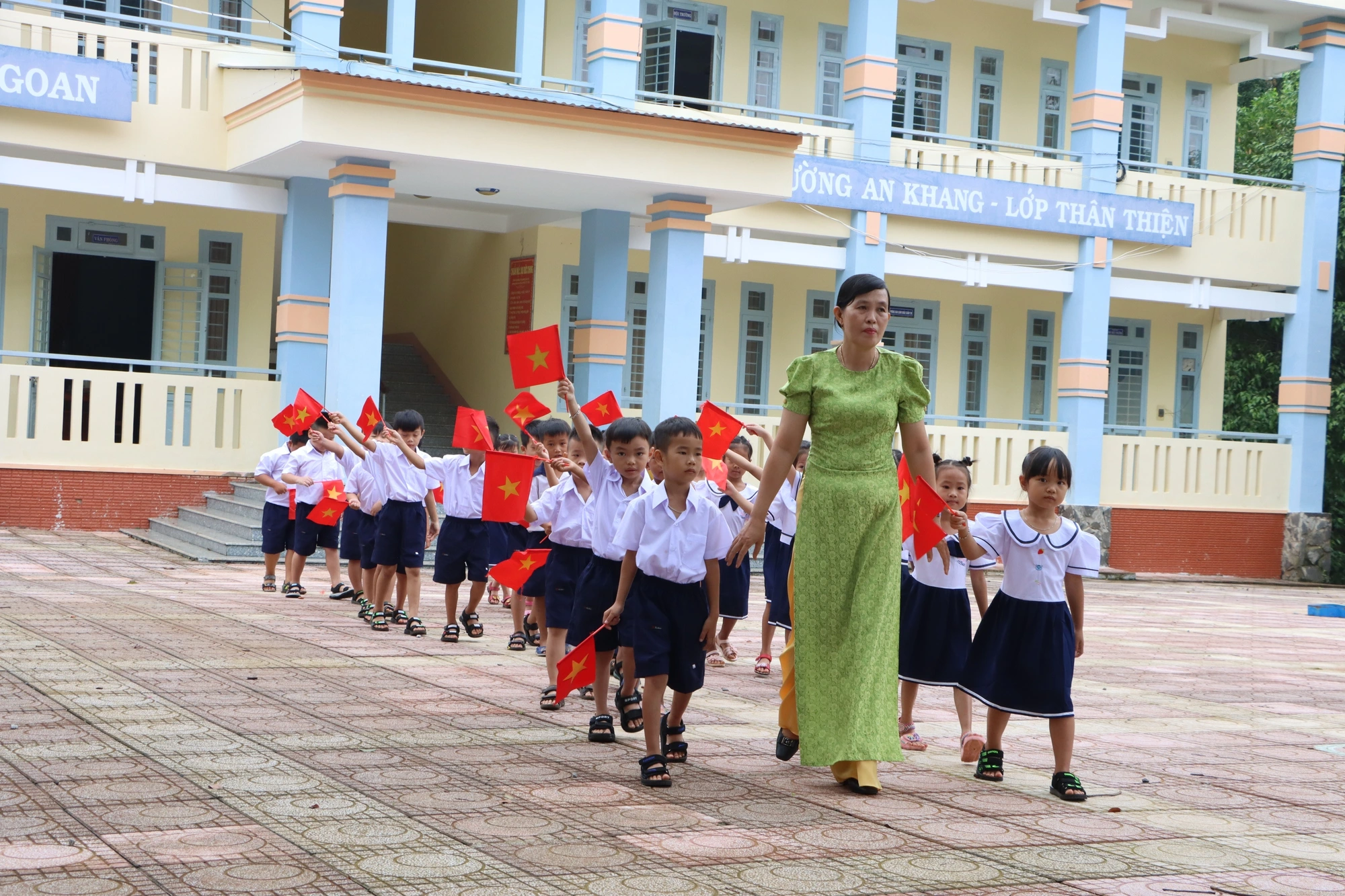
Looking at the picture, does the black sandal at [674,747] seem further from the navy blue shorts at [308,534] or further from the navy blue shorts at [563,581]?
the navy blue shorts at [308,534]

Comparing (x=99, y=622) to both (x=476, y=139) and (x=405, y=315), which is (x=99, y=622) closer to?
(x=476, y=139)

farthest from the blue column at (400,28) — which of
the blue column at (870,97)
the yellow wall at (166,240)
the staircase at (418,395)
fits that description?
the blue column at (870,97)

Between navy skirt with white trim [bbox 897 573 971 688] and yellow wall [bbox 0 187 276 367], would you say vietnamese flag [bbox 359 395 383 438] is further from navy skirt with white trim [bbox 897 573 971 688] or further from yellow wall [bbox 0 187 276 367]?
yellow wall [bbox 0 187 276 367]

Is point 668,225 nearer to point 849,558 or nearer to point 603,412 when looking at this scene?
point 603,412

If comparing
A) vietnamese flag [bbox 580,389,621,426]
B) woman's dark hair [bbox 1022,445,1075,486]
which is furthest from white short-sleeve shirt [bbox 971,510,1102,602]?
vietnamese flag [bbox 580,389,621,426]

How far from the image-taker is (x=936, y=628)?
6.07m

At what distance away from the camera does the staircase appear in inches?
747

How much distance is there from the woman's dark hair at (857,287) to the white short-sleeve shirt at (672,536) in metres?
0.89

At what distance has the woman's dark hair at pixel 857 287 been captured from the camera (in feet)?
16.7

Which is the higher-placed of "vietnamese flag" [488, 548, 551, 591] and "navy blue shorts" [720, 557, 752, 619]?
"vietnamese flag" [488, 548, 551, 591]

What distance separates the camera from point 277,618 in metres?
9.50

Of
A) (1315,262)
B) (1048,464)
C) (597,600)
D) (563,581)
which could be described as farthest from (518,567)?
(1315,262)

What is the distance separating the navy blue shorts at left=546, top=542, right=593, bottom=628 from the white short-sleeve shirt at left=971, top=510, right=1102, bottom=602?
6.72ft

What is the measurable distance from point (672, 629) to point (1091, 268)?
15105 millimetres
